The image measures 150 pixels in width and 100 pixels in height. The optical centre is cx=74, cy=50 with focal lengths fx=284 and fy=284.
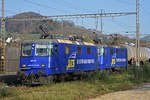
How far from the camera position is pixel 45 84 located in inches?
687

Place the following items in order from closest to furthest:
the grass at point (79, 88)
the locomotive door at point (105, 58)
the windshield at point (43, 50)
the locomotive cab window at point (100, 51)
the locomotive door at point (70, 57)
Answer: the grass at point (79, 88)
the windshield at point (43, 50)
the locomotive door at point (70, 57)
the locomotive cab window at point (100, 51)
the locomotive door at point (105, 58)

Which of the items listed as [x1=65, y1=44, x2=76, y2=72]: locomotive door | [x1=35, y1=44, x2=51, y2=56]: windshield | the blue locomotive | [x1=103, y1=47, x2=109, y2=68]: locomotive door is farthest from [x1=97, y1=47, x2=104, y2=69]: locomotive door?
[x1=35, y1=44, x2=51, y2=56]: windshield

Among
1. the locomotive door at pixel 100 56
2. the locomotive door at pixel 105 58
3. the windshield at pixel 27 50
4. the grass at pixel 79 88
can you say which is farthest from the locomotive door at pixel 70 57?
the locomotive door at pixel 105 58

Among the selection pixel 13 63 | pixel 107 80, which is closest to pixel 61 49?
pixel 107 80

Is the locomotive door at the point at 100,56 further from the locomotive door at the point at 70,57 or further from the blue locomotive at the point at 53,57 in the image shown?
the locomotive door at the point at 70,57

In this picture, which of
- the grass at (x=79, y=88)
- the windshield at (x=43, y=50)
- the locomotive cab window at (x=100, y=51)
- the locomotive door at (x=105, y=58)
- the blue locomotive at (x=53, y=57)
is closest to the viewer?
the grass at (x=79, y=88)

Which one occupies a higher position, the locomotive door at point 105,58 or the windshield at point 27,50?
the windshield at point 27,50

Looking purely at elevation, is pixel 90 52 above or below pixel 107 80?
above

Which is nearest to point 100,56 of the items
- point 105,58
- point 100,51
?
point 100,51

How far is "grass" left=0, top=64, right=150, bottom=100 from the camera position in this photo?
12.5m

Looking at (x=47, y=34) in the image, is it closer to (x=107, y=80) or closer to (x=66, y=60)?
(x=66, y=60)

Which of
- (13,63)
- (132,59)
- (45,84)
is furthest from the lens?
(132,59)

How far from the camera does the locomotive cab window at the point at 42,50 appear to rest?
17844 mm

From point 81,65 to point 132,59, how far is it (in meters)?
16.9
